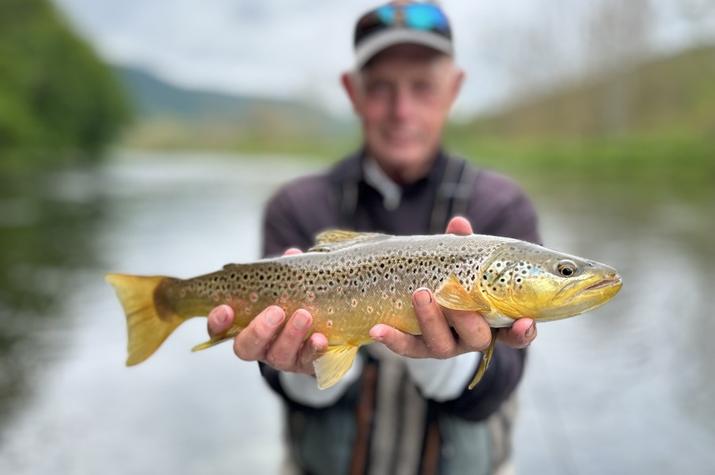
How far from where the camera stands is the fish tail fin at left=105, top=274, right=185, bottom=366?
2625 millimetres

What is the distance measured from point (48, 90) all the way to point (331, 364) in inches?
2201

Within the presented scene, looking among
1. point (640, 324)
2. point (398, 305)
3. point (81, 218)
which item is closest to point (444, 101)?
point (398, 305)

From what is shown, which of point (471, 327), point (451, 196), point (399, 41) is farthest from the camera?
point (451, 196)

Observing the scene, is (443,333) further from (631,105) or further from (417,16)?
(631,105)

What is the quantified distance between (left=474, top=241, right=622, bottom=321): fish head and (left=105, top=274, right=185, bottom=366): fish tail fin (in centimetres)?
117

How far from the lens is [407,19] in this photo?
3008 mm

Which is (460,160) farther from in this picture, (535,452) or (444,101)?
(535,452)

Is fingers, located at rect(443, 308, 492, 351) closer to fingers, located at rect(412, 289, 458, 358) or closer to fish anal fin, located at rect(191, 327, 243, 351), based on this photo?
fingers, located at rect(412, 289, 458, 358)

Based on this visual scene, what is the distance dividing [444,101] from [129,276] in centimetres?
156

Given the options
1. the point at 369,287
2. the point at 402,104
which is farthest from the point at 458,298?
the point at 402,104

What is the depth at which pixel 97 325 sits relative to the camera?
323 inches

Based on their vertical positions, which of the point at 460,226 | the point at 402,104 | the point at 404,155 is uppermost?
the point at 402,104

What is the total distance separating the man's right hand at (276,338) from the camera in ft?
7.50

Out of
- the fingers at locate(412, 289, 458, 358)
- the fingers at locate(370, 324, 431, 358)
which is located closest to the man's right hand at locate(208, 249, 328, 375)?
the fingers at locate(370, 324, 431, 358)
